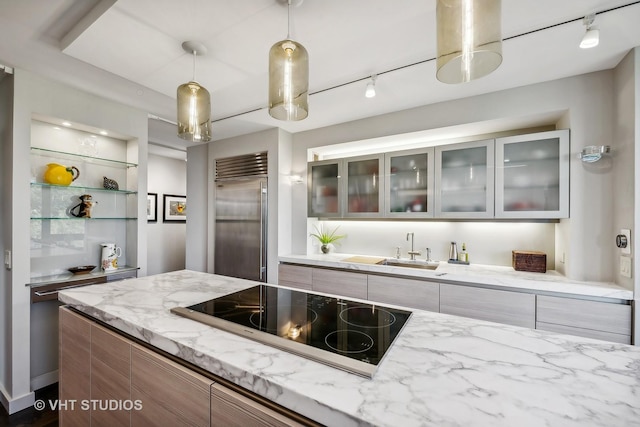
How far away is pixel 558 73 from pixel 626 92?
1.43ft

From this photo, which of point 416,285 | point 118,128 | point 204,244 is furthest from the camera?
point 204,244

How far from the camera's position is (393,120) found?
2961mm

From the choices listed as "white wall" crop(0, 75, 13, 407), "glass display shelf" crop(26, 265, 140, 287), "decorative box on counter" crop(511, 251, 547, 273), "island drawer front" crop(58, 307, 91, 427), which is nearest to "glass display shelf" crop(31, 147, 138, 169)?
"white wall" crop(0, 75, 13, 407)

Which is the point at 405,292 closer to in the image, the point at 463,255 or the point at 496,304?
the point at 496,304

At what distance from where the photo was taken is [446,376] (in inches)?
30.5

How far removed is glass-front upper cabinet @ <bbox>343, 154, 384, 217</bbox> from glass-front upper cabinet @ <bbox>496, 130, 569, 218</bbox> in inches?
43.7

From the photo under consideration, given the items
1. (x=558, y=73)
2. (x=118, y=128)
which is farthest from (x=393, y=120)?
(x=118, y=128)

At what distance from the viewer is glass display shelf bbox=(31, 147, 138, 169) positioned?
2342 millimetres

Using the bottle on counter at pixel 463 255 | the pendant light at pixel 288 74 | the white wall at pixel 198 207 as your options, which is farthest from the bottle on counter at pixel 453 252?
the white wall at pixel 198 207

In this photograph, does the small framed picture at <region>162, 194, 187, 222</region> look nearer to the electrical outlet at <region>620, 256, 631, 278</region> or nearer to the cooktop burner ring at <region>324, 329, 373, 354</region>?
the cooktop burner ring at <region>324, 329, 373, 354</region>

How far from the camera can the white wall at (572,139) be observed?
6.85 feet

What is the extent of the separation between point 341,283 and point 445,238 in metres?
1.24

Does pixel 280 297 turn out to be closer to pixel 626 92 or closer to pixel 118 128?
pixel 118 128

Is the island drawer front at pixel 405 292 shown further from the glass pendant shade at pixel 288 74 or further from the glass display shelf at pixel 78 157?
the glass display shelf at pixel 78 157
